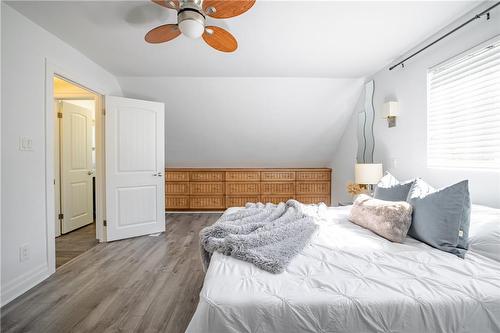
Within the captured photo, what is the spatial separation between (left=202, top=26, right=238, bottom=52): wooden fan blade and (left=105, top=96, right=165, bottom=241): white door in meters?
1.92

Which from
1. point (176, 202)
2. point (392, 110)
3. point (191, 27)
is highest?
point (191, 27)

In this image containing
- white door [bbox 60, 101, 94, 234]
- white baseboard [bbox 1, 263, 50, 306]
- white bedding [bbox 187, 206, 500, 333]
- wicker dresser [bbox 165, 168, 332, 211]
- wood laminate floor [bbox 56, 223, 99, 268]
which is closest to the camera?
white bedding [bbox 187, 206, 500, 333]

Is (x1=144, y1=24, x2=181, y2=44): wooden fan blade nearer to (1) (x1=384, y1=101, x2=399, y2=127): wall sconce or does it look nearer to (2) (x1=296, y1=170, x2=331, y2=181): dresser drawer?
(1) (x1=384, y1=101, x2=399, y2=127): wall sconce

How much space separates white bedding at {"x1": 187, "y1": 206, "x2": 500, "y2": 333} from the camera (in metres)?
0.96

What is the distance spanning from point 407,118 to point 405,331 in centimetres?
241

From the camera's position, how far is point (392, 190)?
2.06 meters

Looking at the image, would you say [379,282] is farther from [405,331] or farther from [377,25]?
[377,25]

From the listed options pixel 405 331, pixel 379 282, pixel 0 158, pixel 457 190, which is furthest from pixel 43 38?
pixel 457 190

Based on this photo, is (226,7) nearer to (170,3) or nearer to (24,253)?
(170,3)

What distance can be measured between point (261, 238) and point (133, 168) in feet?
8.57

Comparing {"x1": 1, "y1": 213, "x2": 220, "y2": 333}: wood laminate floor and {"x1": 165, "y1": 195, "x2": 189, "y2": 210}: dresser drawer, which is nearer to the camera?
{"x1": 1, "y1": 213, "x2": 220, "y2": 333}: wood laminate floor

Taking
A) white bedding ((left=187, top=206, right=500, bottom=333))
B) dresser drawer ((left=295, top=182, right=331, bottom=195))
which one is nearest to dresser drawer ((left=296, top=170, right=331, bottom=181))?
dresser drawer ((left=295, top=182, right=331, bottom=195))

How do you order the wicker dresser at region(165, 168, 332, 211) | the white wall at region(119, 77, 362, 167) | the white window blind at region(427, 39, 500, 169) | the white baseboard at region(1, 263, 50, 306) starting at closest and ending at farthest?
the white window blind at region(427, 39, 500, 169) < the white baseboard at region(1, 263, 50, 306) < the white wall at region(119, 77, 362, 167) < the wicker dresser at region(165, 168, 332, 211)

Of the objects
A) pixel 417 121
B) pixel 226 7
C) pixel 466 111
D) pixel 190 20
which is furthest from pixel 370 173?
pixel 190 20
